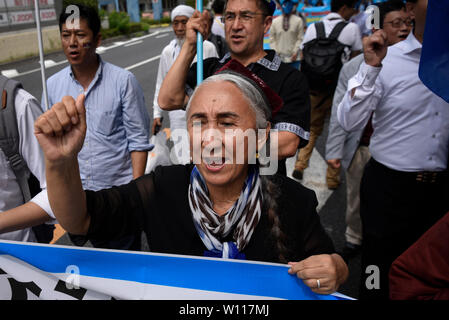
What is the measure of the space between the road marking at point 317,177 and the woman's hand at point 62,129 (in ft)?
10.0

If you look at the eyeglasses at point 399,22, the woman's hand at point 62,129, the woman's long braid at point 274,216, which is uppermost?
the eyeglasses at point 399,22

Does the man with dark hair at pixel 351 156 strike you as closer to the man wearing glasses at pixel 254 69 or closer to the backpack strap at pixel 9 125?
the man wearing glasses at pixel 254 69

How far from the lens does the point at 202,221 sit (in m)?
1.44

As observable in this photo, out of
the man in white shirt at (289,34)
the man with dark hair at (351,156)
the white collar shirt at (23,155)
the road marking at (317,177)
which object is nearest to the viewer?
the white collar shirt at (23,155)

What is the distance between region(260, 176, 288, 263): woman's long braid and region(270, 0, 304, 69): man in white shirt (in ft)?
16.1

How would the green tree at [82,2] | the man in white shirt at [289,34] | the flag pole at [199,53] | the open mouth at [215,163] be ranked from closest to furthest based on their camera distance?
the open mouth at [215,163], the flag pole at [199,53], the green tree at [82,2], the man in white shirt at [289,34]

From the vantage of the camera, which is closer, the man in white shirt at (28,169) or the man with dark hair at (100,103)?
the man in white shirt at (28,169)

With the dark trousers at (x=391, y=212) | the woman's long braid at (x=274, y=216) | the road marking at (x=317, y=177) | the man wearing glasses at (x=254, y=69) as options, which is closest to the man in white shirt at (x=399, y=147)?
the dark trousers at (x=391, y=212)

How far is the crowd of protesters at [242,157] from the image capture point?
1315mm

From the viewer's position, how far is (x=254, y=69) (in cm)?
219

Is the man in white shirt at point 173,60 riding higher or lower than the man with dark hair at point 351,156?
higher

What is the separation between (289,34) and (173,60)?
315 centimetres
